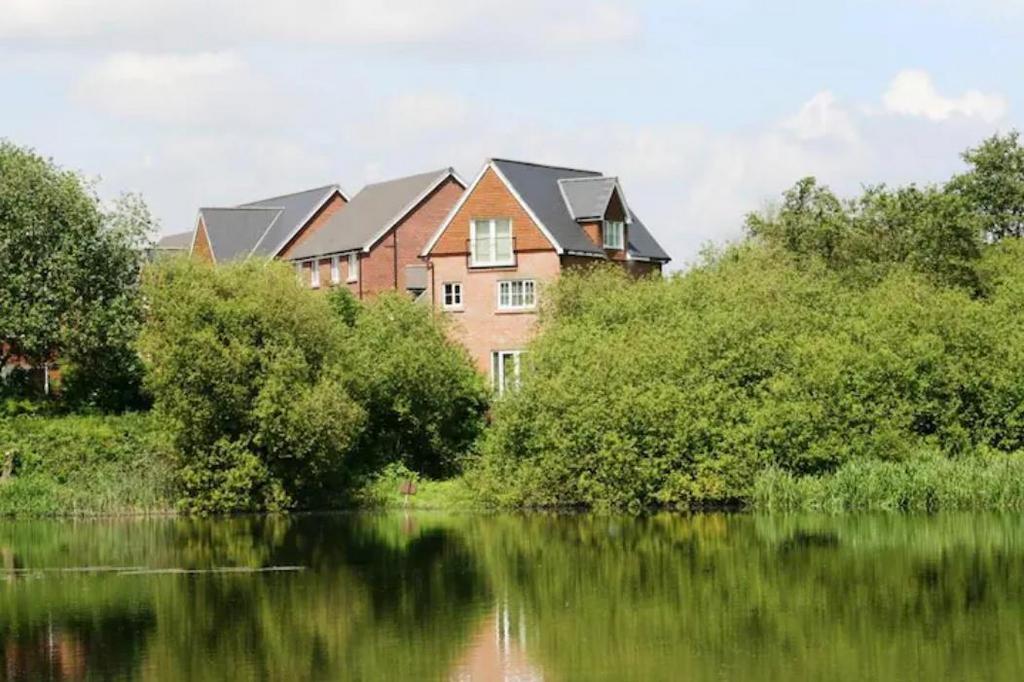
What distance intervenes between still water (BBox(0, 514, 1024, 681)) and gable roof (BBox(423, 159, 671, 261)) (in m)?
19.6

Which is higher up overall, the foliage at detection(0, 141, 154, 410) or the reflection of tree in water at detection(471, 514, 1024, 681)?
the foliage at detection(0, 141, 154, 410)

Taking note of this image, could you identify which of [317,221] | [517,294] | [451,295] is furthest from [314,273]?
[517,294]

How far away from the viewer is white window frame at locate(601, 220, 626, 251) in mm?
61188

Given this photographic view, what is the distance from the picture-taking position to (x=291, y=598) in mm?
28859

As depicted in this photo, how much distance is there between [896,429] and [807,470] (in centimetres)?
284

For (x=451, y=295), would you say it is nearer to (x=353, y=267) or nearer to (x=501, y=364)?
(x=501, y=364)

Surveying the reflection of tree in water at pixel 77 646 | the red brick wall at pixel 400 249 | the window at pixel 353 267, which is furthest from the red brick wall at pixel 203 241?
the reflection of tree in water at pixel 77 646

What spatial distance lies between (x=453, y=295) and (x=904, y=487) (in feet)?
75.0

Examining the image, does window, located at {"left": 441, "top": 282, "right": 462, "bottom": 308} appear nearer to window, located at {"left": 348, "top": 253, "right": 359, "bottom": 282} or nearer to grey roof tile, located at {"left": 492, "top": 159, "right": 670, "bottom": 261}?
grey roof tile, located at {"left": 492, "top": 159, "right": 670, "bottom": 261}

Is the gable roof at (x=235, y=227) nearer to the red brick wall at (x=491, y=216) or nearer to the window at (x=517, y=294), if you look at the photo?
the red brick wall at (x=491, y=216)

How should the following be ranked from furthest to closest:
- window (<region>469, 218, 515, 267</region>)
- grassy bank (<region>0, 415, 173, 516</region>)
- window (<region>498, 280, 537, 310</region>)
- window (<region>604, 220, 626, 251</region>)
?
window (<region>604, 220, 626, 251</region>) → window (<region>469, 218, 515, 267</region>) → window (<region>498, 280, 537, 310</region>) → grassy bank (<region>0, 415, 173, 516</region>)

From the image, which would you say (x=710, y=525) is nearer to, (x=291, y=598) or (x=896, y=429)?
(x=896, y=429)

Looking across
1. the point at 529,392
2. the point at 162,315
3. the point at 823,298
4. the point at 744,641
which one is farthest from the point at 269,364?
the point at 744,641

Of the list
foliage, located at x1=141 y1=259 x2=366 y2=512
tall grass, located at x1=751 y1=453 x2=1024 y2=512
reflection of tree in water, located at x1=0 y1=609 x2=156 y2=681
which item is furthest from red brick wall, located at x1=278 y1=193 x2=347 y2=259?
reflection of tree in water, located at x1=0 y1=609 x2=156 y2=681
